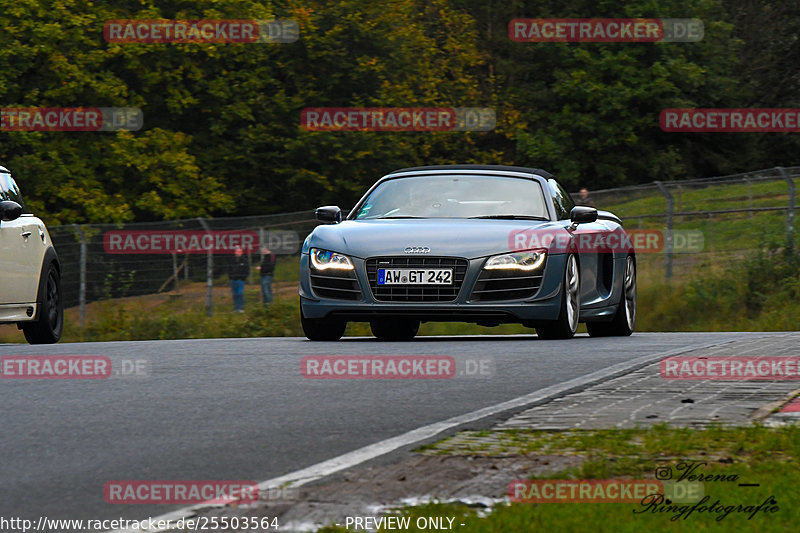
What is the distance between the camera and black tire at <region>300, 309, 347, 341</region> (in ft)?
44.0

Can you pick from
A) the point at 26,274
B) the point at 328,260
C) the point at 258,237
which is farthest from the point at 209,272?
the point at 328,260

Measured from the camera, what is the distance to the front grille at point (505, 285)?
12.6m

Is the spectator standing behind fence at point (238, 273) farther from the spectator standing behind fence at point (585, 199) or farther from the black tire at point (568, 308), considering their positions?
the black tire at point (568, 308)

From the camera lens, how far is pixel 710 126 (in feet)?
188

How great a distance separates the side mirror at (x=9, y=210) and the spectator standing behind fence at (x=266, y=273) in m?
12.2

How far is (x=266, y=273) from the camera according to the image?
2698 centimetres

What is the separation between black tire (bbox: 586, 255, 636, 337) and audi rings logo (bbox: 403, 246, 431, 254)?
323 centimetres

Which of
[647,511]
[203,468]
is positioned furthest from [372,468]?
[647,511]

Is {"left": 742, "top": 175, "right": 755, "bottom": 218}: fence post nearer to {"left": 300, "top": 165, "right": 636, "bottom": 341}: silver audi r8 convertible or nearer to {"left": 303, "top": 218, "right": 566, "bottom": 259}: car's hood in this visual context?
{"left": 300, "top": 165, "right": 636, "bottom": 341}: silver audi r8 convertible

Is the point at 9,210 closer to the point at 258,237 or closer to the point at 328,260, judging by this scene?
the point at 328,260

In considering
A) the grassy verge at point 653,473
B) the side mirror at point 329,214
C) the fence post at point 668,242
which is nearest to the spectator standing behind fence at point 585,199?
the fence post at point 668,242

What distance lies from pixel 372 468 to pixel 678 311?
19731 millimetres

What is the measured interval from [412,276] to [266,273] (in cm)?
1461

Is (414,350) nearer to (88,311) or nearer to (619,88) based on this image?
(88,311)
